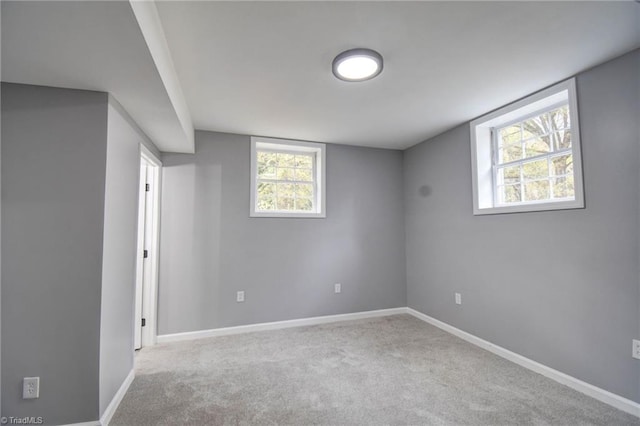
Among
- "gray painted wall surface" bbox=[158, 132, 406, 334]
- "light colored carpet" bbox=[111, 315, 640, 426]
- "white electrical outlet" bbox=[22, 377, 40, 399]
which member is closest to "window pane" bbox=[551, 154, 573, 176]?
"light colored carpet" bbox=[111, 315, 640, 426]

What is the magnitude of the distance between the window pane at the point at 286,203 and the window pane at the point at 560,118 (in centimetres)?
289

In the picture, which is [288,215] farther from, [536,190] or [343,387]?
[536,190]

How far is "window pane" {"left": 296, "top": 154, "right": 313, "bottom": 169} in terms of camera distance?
157 inches

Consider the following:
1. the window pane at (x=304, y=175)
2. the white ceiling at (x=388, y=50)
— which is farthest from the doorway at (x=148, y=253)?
the window pane at (x=304, y=175)

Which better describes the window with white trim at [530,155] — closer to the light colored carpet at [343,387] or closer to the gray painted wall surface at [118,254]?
the light colored carpet at [343,387]

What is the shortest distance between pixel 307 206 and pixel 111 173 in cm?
240

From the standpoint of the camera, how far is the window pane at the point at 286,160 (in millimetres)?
3908

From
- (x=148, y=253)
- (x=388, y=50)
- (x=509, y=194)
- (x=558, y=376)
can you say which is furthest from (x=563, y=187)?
(x=148, y=253)

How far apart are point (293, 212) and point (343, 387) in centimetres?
216

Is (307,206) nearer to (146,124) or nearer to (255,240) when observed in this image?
(255,240)

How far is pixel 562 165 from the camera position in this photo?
2453 mm

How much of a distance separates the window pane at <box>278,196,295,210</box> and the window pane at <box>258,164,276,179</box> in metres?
0.32

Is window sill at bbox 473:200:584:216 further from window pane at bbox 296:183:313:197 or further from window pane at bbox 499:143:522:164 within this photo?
window pane at bbox 296:183:313:197

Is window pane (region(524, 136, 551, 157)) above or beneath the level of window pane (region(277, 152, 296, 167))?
beneath
